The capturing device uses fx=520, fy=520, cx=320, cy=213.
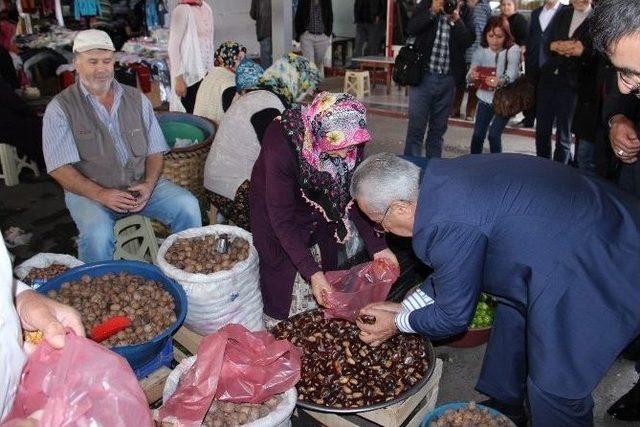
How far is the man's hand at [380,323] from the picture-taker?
7.60ft

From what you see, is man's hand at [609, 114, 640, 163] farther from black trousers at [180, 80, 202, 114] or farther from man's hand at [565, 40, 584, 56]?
black trousers at [180, 80, 202, 114]

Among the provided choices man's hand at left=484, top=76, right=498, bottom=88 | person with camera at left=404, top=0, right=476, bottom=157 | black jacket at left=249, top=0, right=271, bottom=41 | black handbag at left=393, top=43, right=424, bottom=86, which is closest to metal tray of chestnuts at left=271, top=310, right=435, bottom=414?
black handbag at left=393, top=43, right=424, bottom=86

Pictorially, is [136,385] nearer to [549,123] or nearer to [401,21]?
[549,123]

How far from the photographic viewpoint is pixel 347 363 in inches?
96.3

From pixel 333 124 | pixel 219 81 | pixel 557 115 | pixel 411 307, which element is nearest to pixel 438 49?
pixel 557 115

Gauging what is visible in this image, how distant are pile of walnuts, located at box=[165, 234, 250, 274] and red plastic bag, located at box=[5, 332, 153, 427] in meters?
1.27

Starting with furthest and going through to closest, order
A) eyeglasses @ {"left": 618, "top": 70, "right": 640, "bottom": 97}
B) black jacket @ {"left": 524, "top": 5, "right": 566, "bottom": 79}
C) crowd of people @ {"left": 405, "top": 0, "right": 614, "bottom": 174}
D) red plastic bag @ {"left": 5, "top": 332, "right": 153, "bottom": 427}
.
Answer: black jacket @ {"left": 524, "top": 5, "right": 566, "bottom": 79}, crowd of people @ {"left": 405, "top": 0, "right": 614, "bottom": 174}, eyeglasses @ {"left": 618, "top": 70, "right": 640, "bottom": 97}, red plastic bag @ {"left": 5, "top": 332, "right": 153, "bottom": 427}

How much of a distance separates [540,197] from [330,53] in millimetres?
11284

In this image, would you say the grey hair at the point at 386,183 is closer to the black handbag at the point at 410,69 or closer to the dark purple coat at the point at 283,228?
the dark purple coat at the point at 283,228

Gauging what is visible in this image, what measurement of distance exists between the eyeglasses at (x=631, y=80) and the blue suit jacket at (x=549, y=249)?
14.4 inches

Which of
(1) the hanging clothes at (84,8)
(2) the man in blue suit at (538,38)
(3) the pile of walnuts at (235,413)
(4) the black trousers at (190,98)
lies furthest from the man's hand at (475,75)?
(1) the hanging clothes at (84,8)

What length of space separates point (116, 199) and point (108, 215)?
0.13 meters

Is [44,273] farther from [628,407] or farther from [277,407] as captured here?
[628,407]

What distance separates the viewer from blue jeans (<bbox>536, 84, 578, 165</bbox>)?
16.9ft
